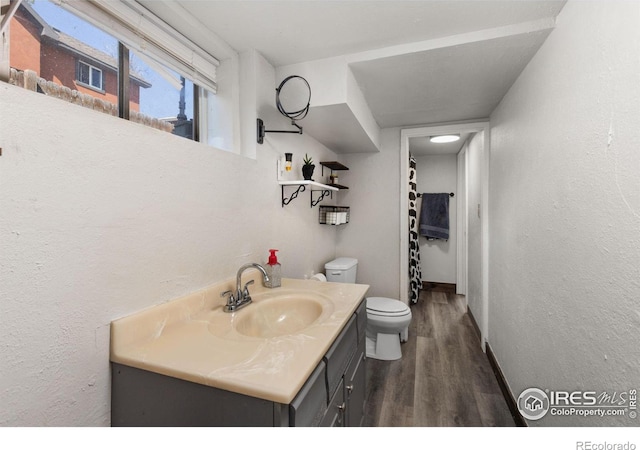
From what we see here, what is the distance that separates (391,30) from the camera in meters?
1.24

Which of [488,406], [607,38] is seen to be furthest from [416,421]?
[607,38]

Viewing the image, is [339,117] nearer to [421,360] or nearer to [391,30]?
[391,30]

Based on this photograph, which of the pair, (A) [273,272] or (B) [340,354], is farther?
(A) [273,272]

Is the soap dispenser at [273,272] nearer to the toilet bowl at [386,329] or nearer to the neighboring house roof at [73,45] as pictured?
the neighboring house roof at [73,45]

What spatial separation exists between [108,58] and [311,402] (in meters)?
1.34

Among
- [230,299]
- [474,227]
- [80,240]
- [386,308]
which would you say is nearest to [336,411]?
[230,299]

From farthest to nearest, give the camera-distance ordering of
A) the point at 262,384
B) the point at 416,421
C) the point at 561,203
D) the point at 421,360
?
the point at 421,360 → the point at 416,421 → the point at 561,203 → the point at 262,384

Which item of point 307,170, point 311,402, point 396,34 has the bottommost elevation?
point 311,402

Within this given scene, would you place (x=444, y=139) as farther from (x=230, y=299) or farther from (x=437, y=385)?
(x=230, y=299)

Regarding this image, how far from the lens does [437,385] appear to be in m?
1.80

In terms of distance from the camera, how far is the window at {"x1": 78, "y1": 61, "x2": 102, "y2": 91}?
88cm

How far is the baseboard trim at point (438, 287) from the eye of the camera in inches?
154

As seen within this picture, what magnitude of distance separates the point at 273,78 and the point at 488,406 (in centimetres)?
235

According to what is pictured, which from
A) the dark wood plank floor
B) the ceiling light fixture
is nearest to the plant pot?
the dark wood plank floor
